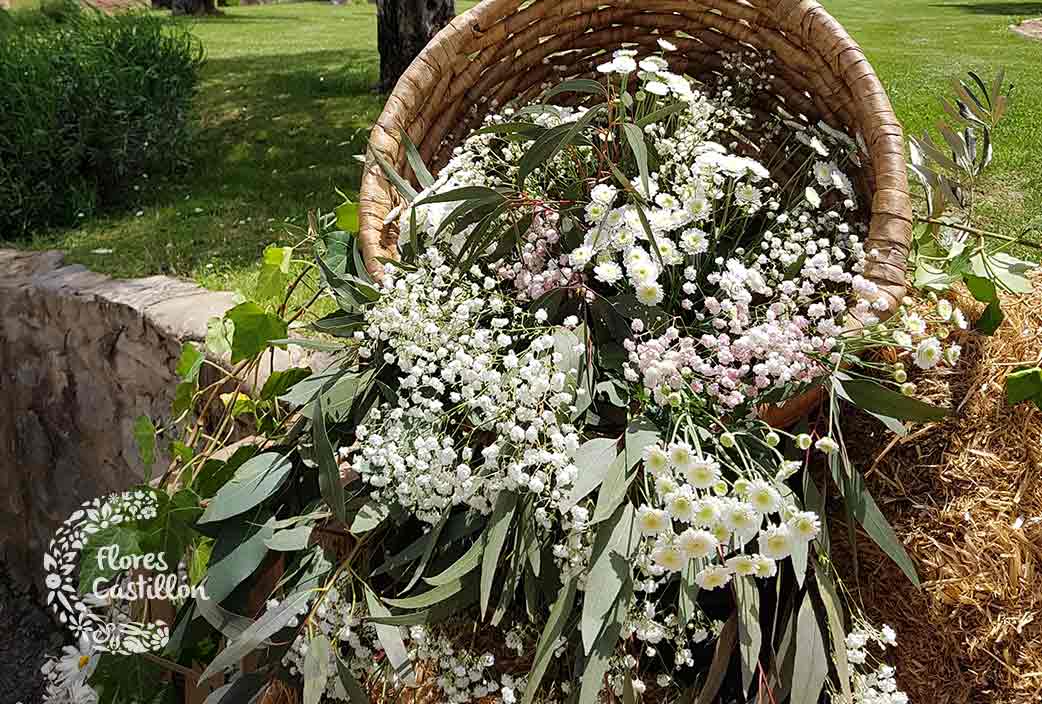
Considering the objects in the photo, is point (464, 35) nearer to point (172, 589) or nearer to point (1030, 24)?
point (172, 589)

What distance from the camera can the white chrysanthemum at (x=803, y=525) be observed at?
1.19m

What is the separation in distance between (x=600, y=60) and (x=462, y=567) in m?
1.29

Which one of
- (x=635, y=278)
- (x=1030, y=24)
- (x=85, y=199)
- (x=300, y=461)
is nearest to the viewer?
(x=635, y=278)

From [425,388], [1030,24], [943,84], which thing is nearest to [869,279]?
[425,388]

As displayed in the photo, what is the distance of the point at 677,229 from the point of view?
169cm

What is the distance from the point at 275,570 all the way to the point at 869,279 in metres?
1.14

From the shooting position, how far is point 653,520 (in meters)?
1.22

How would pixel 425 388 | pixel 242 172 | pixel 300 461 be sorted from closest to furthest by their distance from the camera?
pixel 425 388 → pixel 300 461 → pixel 242 172

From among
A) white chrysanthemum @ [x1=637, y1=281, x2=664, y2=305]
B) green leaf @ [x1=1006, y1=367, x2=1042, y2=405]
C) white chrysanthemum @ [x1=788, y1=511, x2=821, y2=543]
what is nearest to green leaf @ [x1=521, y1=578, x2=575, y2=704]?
white chrysanthemum @ [x1=788, y1=511, x2=821, y2=543]

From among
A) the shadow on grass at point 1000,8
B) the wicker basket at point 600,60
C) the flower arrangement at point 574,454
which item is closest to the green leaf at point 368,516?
the flower arrangement at point 574,454

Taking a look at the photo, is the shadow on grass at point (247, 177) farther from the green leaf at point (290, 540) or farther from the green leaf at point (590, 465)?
the green leaf at point (590, 465)

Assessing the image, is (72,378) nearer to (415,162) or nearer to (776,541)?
(415,162)

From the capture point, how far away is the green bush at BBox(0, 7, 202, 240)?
13.9 feet

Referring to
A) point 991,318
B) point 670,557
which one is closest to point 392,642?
point 670,557
